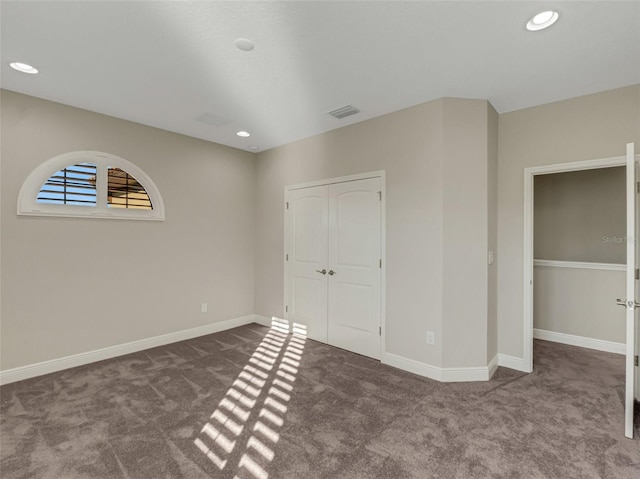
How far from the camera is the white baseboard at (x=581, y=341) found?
12.0 feet

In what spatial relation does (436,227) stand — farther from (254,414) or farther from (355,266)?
(254,414)

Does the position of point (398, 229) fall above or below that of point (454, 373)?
above

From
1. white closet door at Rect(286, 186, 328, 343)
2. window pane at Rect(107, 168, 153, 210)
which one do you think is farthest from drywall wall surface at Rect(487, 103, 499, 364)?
window pane at Rect(107, 168, 153, 210)

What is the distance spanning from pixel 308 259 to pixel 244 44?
266cm

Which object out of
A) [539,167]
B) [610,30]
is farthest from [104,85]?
[539,167]

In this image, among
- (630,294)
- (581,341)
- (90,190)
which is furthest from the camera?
(581,341)

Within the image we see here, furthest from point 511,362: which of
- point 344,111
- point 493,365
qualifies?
point 344,111

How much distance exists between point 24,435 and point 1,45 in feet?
9.03

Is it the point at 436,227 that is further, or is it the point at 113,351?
the point at 113,351

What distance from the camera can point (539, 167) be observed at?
3.08m

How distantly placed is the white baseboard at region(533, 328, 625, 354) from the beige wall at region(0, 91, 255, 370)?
417cm

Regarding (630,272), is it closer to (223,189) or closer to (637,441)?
(637,441)

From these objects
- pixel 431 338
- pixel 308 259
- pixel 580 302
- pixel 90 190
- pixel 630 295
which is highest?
pixel 90 190

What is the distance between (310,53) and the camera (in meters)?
2.30
